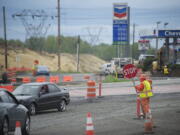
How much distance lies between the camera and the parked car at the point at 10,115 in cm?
1238

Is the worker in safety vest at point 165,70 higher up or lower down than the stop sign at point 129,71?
lower down

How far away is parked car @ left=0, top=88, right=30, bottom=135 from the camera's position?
12384 millimetres

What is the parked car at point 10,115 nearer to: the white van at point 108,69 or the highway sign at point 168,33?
the highway sign at point 168,33

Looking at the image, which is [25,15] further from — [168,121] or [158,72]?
[168,121]

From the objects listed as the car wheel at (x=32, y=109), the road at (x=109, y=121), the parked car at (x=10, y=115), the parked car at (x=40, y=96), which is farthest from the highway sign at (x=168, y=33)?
the parked car at (x=10, y=115)

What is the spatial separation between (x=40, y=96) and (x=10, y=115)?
861 cm

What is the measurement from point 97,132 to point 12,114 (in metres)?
2.87

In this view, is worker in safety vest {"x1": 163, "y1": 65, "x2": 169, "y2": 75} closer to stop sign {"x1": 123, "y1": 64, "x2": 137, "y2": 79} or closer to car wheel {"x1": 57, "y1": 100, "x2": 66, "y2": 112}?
car wheel {"x1": 57, "y1": 100, "x2": 66, "y2": 112}

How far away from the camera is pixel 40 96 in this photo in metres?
21.5

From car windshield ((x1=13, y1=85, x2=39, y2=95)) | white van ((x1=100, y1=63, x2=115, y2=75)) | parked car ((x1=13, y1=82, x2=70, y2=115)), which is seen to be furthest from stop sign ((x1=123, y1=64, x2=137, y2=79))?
white van ((x1=100, y1=63, x2=115, y2=75))

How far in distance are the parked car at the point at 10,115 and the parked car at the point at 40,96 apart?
6335 mm

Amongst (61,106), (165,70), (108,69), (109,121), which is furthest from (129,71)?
(108,69)

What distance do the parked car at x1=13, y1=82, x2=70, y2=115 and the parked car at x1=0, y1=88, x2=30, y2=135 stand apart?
634cm

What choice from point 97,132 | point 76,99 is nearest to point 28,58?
point 76,99
